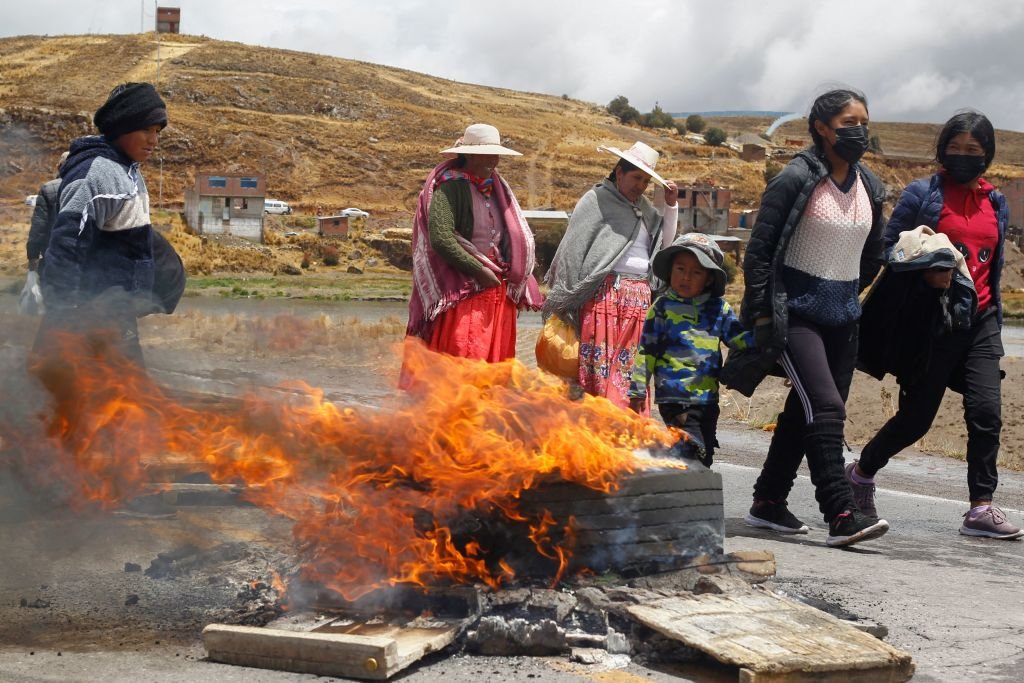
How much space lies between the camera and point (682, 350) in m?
6.82

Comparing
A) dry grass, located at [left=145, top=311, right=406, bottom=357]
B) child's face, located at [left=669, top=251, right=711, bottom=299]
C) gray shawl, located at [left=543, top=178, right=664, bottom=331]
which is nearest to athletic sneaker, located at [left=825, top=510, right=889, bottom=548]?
child's face, located at [left=669, top=251, right=711, bottom=299]

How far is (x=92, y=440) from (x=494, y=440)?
75.3 inches

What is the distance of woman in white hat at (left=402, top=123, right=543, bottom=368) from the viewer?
25.5ft

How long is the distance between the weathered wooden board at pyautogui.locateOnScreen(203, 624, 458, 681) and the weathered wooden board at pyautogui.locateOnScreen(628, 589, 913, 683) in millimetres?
850

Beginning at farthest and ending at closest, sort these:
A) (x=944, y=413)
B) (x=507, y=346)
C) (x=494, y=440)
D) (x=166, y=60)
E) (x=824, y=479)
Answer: (x=166, y=60) → (x=944, y=413) → (x=507, y=346) → (x=824, y=479) → (x=494, y=440)

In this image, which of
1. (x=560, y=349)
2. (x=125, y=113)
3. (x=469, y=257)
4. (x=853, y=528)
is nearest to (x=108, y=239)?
(x=125, y=113)

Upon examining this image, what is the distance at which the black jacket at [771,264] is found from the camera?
6852mm

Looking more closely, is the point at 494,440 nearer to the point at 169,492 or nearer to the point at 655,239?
the point at 169,492

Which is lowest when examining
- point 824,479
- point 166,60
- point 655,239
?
point 824,479

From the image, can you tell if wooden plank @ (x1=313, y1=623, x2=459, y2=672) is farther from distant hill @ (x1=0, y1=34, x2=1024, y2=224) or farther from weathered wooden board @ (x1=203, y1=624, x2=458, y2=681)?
distant hill @ (x1=0, y1=34, x2=1024, y2=224)

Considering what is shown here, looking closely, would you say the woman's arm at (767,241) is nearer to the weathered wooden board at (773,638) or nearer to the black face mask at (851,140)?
the black face mask at (851,140)

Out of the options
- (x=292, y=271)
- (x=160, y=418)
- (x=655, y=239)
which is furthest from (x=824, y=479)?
(x=292, y=271)

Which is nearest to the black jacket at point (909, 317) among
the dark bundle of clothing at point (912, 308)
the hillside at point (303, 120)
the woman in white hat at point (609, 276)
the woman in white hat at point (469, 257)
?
the dark bundle of clothing at point (912, 308)

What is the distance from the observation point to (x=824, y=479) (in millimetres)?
6758
